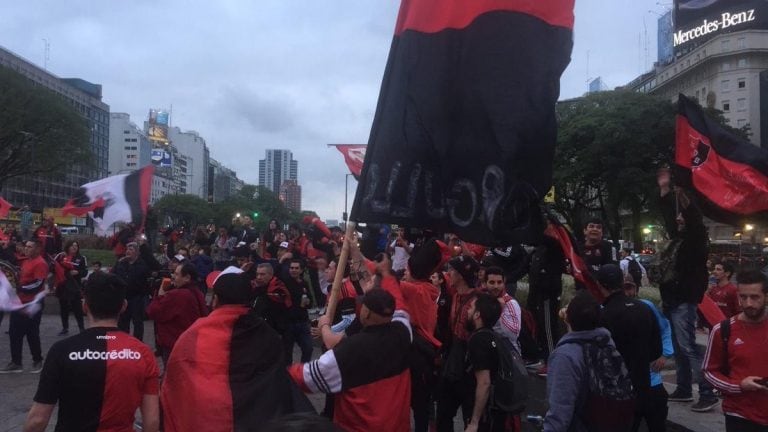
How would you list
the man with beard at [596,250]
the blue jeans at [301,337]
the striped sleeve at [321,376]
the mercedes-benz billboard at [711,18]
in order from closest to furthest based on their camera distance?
the striped sleeve at [321,376] < the man with beard at [596,250] < the blue jeans at [301,337] < the mercedes-benz billboard at [711,18]

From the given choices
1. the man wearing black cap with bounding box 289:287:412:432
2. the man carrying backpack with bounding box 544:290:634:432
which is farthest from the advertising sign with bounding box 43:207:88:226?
the man carrying backpack with bounding box 544:290:634:432

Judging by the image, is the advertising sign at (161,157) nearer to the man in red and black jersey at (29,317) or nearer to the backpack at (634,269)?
the man in red and black jersey at (29,317)

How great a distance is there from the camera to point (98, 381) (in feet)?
11.4

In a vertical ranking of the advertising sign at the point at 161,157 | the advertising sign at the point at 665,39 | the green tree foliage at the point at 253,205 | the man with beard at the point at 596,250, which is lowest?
the man with beard at the point at 596,250

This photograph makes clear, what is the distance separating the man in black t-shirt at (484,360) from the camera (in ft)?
15.1

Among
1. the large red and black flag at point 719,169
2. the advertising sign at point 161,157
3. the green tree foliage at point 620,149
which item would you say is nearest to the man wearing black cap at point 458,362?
the large red and black flag at point 719,169

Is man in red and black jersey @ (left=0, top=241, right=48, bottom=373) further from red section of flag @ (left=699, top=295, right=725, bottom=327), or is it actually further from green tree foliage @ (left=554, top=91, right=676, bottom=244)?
green tree foliage @ (left=554, top=91, right=676, bottom=244)

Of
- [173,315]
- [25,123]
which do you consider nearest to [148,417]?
[173,315]

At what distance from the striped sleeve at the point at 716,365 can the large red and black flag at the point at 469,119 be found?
52.5 inches

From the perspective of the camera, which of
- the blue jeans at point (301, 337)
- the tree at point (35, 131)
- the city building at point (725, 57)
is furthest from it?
the city building at point (725, 57)

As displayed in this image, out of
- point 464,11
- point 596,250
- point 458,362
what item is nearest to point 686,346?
point 596,250

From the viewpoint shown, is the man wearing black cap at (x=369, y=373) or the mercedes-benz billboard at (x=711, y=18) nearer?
the man wearing black cap at (x=369, y=373)

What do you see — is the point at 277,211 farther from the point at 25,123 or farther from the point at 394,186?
the point at 394,186

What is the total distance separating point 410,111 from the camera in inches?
178
